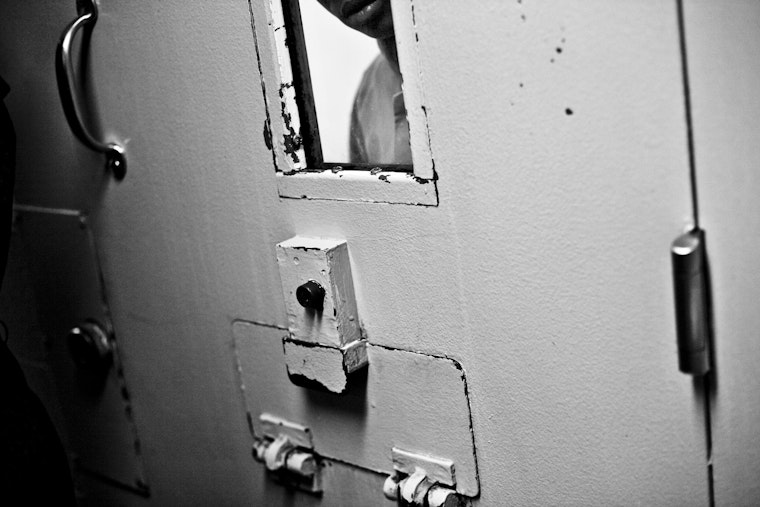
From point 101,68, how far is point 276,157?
1.38 feet

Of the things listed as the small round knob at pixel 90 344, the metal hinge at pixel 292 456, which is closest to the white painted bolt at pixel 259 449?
the metal hinge at pixel 292 456

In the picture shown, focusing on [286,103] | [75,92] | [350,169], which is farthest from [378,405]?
[75,92]

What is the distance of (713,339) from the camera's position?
1.00 m

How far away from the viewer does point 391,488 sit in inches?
52.9

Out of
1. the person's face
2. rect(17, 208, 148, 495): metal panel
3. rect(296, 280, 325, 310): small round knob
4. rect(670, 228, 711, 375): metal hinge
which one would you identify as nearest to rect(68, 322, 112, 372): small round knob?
rect(17, 208, 148, 495): metal panel

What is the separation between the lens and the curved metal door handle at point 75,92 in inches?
57.3

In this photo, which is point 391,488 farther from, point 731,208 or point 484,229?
point 731,208

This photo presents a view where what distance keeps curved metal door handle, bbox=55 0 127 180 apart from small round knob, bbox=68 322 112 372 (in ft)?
1.11

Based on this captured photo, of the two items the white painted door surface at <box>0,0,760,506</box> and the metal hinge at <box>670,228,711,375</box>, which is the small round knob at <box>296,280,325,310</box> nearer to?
the white painted door surface at <box>0,0,760,506</box>

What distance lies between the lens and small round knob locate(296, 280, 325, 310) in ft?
4.30

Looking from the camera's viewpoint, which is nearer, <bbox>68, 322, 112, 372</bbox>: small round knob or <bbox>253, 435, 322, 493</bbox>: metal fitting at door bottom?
<bbox>253, 435, 322, 493</bbox>: metal fitting at door bottom

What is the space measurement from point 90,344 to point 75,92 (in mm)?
486

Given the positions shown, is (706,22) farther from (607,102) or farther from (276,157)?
(276,157)

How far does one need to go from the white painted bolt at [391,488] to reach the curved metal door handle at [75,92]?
0.70 metres
